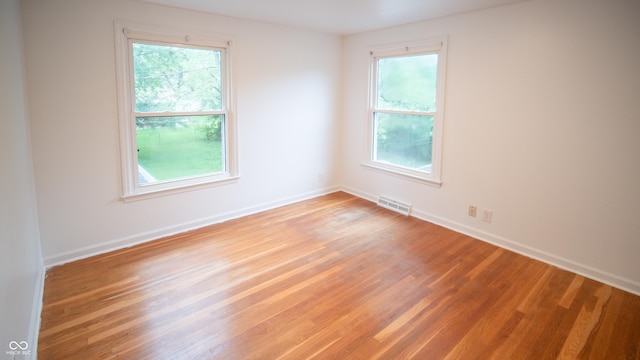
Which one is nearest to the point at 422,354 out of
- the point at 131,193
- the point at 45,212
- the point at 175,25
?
the point at 131,193

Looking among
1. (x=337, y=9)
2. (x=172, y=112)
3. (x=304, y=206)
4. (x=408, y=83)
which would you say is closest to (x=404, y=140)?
(x=408, y=83)

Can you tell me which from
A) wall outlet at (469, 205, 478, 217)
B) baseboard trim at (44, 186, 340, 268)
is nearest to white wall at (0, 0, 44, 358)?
baseboard trim at (44, 186, 340, 268)

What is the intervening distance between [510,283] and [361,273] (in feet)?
3.88

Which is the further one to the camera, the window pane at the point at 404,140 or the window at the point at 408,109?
the window pane at the point at 404,140

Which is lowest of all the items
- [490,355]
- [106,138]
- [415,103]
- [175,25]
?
[490,355]

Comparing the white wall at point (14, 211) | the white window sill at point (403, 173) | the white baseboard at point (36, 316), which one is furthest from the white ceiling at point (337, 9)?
the white baseboard at point (36, 316)

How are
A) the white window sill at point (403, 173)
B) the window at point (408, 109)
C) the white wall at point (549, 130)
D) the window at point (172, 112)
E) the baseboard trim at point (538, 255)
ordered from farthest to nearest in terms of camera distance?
the white window sill at point (403, 173), the window at point (408, 109), the window at point (172, 112), the baseboard trim at point (538, 255), the white wall at point (549, 130)

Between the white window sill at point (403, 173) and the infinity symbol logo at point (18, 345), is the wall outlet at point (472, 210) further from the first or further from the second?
the infinity symbol logo at point (18, 345)

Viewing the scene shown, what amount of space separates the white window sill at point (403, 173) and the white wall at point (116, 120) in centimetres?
82

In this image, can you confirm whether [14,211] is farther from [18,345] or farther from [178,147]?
[178,147]

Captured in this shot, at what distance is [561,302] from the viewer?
2.67 meters

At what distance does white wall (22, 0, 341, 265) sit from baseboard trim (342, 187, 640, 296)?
1.84m

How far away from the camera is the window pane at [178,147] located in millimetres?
3572

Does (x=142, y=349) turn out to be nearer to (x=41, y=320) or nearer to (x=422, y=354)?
(x=41, y=320)
